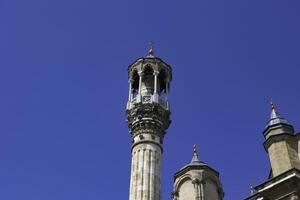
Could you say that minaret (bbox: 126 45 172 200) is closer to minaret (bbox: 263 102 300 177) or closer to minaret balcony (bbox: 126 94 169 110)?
minaret balcony (bbox: 126 94 169 110)

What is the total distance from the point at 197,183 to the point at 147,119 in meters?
4.03

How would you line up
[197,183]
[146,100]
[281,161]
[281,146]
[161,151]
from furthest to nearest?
[146,100], [161,151], [197,183], [281,146], [281,161]

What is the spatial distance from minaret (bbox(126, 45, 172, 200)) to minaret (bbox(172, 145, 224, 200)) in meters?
0.84

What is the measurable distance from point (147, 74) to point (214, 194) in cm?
739

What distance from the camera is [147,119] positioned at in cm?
2317

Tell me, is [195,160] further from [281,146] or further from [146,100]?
[281,146]

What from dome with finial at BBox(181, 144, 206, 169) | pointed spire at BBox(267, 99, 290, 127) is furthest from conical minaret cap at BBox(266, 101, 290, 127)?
dome with finial at BBox(181, 144, 206, 169)

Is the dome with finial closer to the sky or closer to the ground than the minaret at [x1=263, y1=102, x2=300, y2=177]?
closer to the sky

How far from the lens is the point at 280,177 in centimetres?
1284

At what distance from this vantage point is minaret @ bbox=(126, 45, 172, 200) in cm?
2102

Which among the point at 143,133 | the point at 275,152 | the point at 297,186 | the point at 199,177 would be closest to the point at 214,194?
the point at 199,177

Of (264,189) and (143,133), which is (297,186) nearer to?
(264,189)

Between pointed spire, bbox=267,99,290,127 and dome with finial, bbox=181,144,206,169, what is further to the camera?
dome with finial, bbox=181,144,206,169

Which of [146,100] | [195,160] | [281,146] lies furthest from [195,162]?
[281,146]
